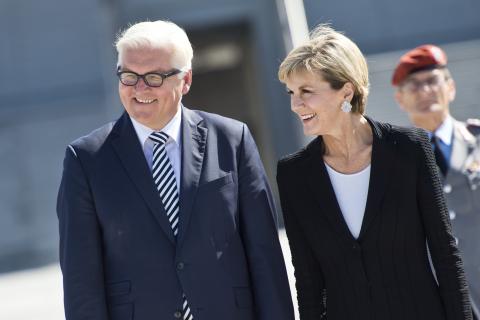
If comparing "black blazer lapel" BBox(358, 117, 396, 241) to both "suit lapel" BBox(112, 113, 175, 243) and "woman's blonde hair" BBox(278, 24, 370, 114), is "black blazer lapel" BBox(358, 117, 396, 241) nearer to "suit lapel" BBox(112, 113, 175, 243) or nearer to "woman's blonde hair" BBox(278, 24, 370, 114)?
"woman's blonde hair" BBox(278, 24, 370, 114)

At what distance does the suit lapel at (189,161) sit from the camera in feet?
9.95

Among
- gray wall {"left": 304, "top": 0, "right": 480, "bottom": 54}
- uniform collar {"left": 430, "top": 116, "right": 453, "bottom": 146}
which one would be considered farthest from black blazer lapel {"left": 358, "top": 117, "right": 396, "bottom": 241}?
gray wall {"left": 304, "top": 0, "right": 480, "bottom": 54}

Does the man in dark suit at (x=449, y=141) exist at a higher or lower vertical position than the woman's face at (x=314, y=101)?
lower

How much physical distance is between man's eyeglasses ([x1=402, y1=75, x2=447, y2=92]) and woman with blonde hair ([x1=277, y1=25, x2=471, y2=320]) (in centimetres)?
82

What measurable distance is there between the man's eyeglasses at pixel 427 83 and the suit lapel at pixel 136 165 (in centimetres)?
147

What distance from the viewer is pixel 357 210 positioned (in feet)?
10.1


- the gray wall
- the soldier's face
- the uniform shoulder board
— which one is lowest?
the gray wall

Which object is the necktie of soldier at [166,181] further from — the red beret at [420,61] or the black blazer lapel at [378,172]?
the red beret at [420,61]

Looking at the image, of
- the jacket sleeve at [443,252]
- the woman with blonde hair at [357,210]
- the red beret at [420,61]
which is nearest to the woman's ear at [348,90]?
the woman with blonde hair at [357,210]

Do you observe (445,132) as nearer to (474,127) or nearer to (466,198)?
(474,127)

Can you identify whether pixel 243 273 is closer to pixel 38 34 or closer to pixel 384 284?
pixel 384 284

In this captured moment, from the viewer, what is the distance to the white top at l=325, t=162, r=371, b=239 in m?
3.07

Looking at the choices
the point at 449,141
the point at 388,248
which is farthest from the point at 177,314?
the point at 449,141

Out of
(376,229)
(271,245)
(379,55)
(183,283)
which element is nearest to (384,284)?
(376,229)
